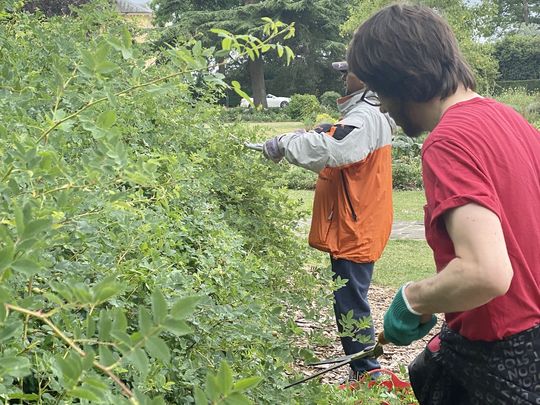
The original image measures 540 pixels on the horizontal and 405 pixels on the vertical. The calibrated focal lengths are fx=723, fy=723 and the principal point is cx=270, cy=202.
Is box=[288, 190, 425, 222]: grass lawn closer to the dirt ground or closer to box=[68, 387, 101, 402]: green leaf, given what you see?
the dirt ground

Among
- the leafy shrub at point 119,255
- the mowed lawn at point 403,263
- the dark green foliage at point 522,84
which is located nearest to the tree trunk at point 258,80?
the dark green foliage at point 522,84

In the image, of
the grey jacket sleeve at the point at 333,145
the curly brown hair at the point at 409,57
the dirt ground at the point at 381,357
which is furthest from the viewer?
the dirt ground at the point at 381,357

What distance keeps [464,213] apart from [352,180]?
234cm

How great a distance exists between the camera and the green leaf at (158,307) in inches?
38.4

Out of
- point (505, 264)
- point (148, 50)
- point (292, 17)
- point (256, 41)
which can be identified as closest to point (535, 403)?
point (505, 264)

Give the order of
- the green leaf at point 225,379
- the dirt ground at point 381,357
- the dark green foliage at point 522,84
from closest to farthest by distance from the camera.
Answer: the green leaf at point 225,379, the dirt ground at point 381,357, the dark green foliage at point 522,84

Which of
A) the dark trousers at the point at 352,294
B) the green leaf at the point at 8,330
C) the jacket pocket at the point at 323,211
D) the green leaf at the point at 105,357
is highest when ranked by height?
the green leaf at the point at 8,330

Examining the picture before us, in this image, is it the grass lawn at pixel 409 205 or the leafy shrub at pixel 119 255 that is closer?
the leafy shrub at pixel 119 255

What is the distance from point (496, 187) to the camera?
1932 millimetres

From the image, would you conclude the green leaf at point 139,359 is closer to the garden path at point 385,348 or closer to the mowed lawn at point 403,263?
the garden path at point 385,348

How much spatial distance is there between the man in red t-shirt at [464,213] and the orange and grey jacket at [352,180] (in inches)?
64.5

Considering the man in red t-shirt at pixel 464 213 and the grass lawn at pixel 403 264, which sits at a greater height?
the man in red t-shirt at pixel 464 213

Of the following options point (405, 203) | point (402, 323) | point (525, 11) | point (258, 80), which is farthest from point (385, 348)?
point (525, 11)

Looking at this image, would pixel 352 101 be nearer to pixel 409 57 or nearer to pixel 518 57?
pixel 409 57
